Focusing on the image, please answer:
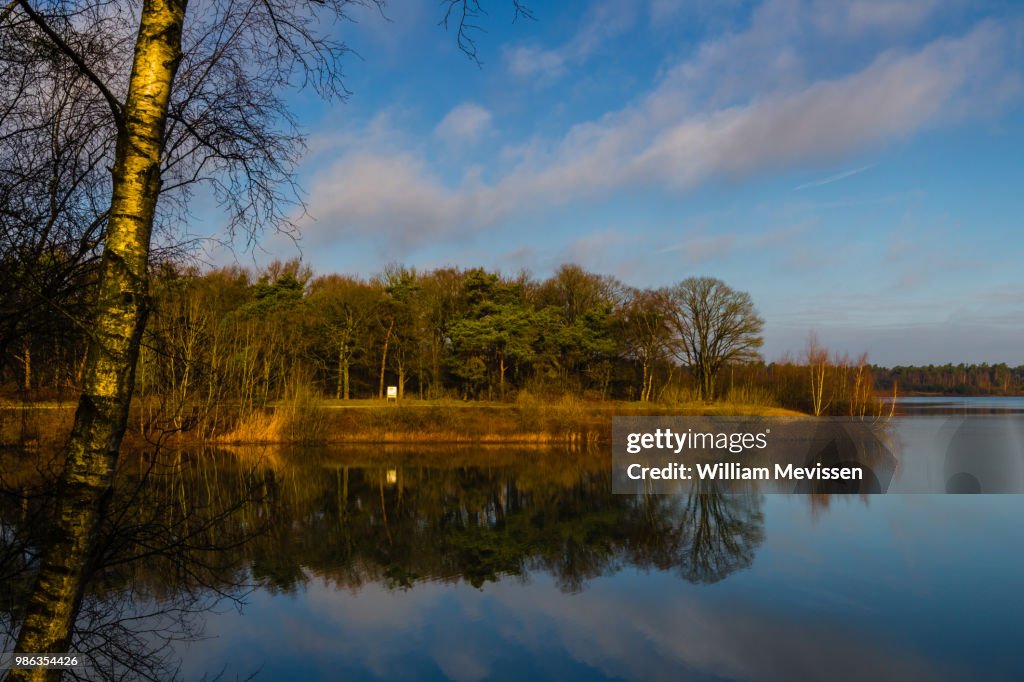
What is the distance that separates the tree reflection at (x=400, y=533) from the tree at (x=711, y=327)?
908 inches

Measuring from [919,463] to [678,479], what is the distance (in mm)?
8229

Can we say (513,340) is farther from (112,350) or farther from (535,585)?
(112,350)

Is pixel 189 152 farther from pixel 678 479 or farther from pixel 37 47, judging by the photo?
pixel 678 479

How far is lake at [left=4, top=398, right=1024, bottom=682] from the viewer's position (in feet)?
23.2

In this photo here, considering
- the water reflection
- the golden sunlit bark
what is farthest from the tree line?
the golden sunlit bark

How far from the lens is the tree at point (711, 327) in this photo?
4000 centimetres

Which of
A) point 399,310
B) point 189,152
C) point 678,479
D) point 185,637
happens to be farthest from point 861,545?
point 399,310

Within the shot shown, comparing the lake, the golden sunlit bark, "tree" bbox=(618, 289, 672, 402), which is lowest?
the lake

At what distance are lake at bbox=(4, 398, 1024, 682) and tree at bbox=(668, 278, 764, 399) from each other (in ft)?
78.2

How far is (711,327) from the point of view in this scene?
134 feet

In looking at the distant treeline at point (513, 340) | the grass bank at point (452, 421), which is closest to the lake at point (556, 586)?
the grass bank at point (452, 421)
